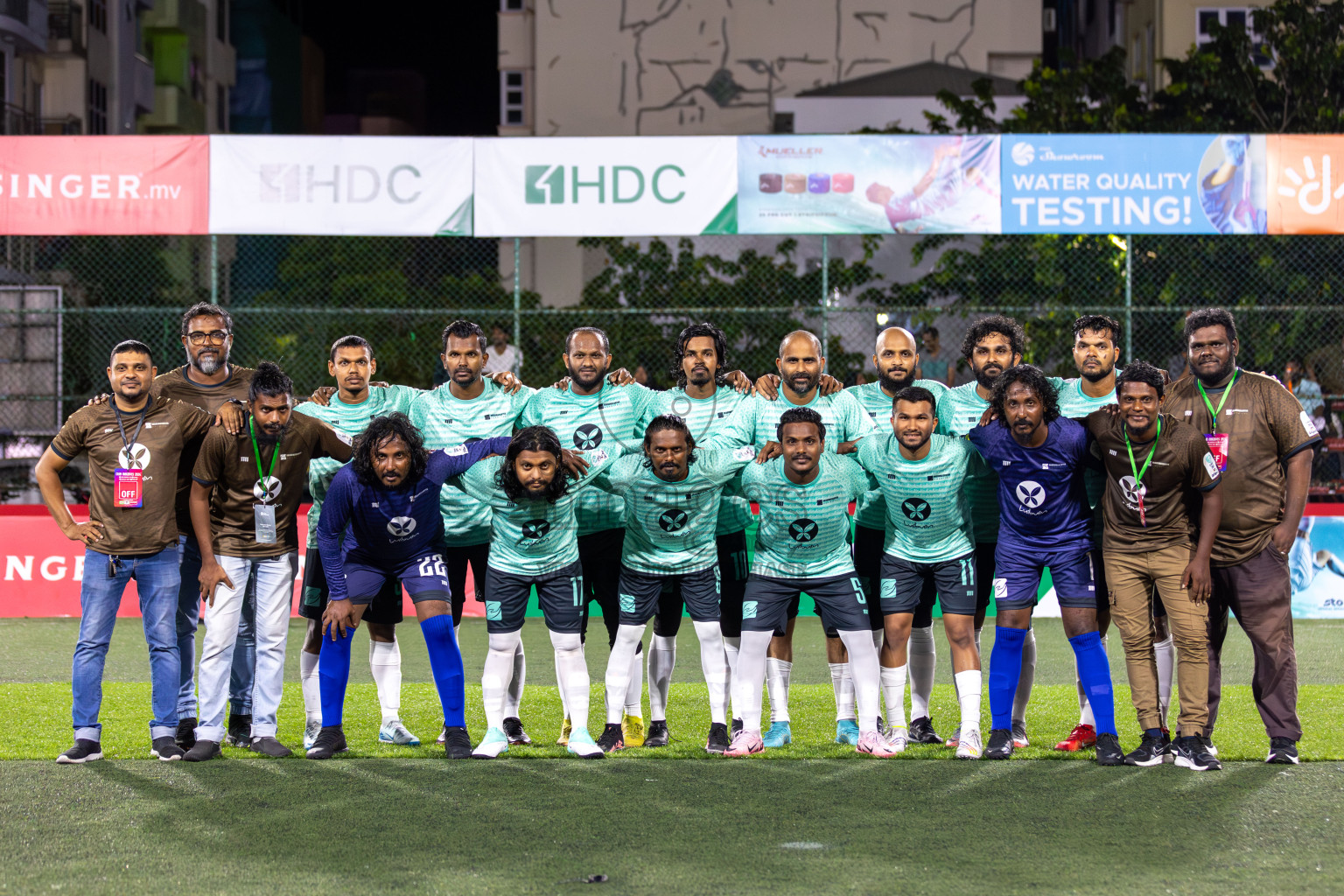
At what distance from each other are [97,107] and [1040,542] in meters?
27.8

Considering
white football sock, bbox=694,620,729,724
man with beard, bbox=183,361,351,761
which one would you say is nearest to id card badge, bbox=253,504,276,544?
man with beard, bbox=183,361,351,761

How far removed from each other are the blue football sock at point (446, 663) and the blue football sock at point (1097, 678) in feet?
9.14

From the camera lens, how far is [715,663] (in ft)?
21.3

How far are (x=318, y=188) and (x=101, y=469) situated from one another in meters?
7.86

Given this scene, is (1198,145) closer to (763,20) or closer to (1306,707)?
(1306,707)

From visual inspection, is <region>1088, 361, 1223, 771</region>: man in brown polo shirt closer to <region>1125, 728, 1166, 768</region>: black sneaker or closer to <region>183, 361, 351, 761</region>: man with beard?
<region>1125, 728, 1166, 768</region>: black sneaker

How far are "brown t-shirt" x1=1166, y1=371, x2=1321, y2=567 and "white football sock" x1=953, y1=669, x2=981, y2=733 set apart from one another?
3.98 feet

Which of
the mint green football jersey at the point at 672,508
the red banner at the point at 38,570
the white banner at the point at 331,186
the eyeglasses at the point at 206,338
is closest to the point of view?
the mint green football jersey at the point at 672,508

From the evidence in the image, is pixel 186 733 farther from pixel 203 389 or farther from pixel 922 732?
pixel 922 732

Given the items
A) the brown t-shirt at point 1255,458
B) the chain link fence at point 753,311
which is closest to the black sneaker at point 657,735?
the brown t-shirt at point 1255,458

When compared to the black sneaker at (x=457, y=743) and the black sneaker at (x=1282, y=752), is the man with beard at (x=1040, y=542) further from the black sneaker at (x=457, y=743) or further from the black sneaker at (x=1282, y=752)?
the black sneaker at (x=457, y=743)

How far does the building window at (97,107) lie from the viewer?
28.8 metres

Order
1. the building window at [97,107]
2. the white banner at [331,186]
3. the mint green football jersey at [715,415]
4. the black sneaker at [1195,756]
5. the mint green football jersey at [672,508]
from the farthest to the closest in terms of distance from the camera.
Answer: the building window at [97,107] < the white banner at [331,186] < the mint green football jersey at [715,415] < the mint green football jersey at [672,508] < the black sneaker at [1195,756]

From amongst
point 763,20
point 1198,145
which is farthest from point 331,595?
point 763,20
